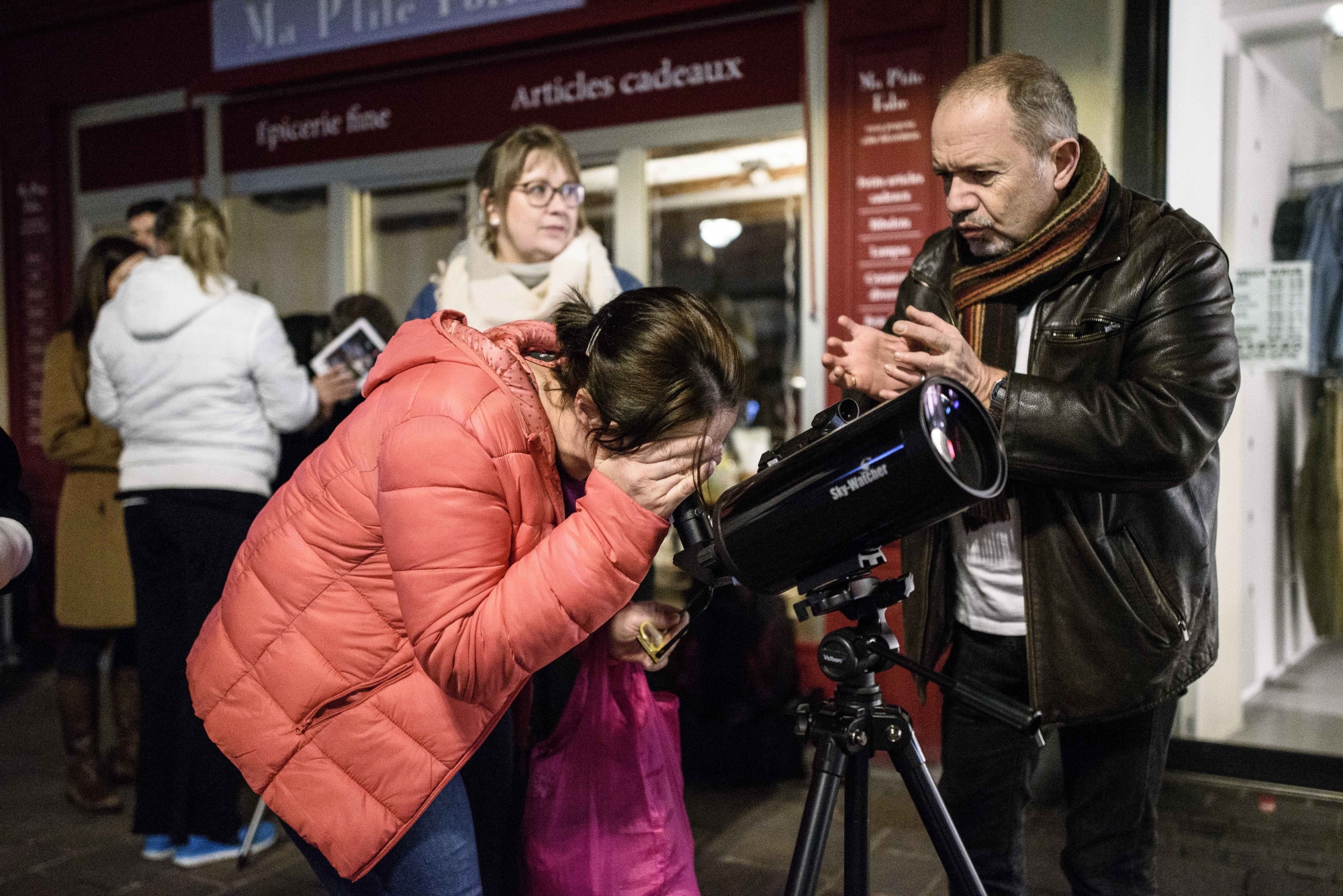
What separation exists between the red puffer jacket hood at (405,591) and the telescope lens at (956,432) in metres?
0.37

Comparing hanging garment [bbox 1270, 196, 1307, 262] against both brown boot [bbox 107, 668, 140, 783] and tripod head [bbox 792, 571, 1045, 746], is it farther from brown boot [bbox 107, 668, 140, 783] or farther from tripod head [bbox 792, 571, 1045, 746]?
brown boot [bbox 107, 668, 140, 783]

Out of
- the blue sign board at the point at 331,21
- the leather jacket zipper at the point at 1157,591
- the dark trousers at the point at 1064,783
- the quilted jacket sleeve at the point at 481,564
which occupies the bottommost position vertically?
the dark trousers at the point at 1064,783

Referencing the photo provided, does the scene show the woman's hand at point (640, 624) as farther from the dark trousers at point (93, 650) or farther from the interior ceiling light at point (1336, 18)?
the interior ceiling light at point (1336, 18)

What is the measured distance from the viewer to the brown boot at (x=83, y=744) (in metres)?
3.74

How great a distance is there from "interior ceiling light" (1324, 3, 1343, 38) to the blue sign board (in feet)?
9.21

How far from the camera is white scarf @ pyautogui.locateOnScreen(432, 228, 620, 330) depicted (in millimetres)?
2969

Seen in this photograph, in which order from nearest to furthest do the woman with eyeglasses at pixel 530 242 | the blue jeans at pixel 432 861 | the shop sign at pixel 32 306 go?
the blue jeans at pixel 432 861 → the woman with eyeglasses at pixel 530 242 → the shop sign at pixel 32 306

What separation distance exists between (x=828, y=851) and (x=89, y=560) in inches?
109

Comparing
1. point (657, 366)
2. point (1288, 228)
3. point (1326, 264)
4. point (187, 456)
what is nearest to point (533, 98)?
point (187, 456)

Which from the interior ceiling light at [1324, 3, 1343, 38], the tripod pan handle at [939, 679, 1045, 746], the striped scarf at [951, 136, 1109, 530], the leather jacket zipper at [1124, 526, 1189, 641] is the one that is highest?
the interior ceiling light at [1324, 3, 1343, 38]

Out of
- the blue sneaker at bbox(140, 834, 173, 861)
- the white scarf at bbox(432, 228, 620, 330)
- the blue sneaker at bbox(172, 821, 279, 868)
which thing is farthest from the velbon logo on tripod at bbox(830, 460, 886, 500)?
the blue sneaker at bbox(140, 834, 173, 861)

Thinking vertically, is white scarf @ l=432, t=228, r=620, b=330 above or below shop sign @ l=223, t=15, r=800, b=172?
below

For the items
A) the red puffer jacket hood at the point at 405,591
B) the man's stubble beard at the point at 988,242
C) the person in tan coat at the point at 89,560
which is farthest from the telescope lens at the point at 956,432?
the person in tan coat at the point at 89,560

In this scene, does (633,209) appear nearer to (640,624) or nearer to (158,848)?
(158,848)
